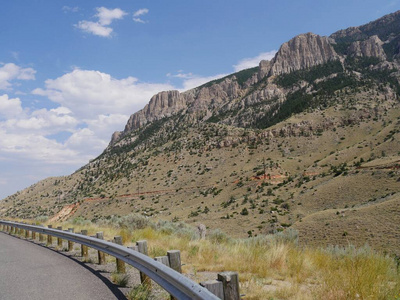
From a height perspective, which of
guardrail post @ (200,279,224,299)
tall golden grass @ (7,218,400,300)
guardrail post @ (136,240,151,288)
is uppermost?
guardrail post @ (200,279,224,299)

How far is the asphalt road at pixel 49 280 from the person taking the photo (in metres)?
6.02

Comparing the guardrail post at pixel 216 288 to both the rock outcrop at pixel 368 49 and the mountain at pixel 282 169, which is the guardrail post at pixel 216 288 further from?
the rock outcrop at pixel 368 49

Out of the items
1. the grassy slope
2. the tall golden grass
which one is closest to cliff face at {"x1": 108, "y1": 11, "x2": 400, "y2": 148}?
the grassy slope

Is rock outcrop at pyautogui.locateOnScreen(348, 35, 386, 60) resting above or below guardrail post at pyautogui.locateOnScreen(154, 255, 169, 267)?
above

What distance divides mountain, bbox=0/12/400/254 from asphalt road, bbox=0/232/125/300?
22.4 meters

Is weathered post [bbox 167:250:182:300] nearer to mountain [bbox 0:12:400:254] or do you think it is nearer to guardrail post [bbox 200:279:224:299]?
guardrail post [bbox 200:279:224:299]

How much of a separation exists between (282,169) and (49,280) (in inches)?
2715

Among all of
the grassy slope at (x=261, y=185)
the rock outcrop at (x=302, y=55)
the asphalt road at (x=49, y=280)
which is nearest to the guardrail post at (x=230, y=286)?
the asphalt road at (x=49, y=280)

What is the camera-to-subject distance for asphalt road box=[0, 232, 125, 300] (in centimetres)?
602

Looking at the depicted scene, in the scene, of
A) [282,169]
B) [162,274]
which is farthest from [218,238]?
[282,169]

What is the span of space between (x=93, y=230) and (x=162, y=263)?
1332cm

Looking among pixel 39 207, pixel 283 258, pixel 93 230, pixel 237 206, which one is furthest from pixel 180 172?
pixel 283 258

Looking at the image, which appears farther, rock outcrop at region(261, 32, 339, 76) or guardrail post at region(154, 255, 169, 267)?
rock outcrop at region(261, 32, 339, 76)

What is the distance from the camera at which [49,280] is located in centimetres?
725
